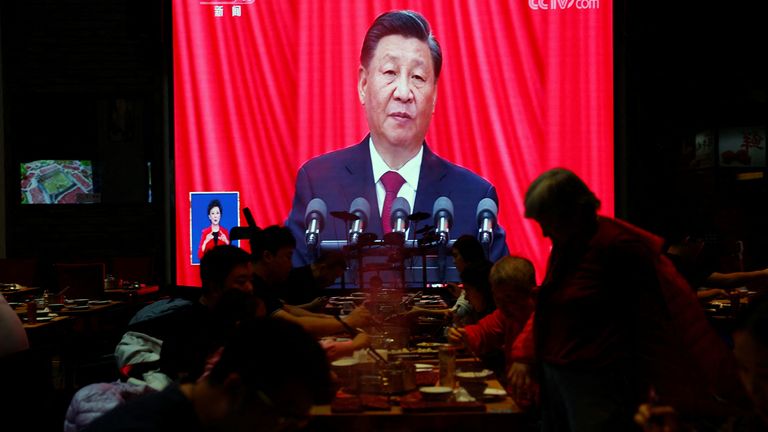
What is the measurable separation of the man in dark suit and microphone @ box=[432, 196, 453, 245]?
0.14 ft

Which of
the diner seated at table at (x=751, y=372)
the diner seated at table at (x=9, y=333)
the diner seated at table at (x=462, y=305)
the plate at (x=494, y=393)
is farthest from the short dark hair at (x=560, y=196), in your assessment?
the diner seated at table at (x=9, y=333)

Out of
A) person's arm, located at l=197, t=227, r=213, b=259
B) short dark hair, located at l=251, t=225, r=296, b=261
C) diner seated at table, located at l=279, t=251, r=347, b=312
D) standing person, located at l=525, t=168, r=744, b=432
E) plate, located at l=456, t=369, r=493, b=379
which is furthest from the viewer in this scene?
person's arm, located at l=197, t=227, r=213, b=259

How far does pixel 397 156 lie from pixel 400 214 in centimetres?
59

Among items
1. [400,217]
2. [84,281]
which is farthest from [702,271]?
[84,281]

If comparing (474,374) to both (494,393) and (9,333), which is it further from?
(9,333)

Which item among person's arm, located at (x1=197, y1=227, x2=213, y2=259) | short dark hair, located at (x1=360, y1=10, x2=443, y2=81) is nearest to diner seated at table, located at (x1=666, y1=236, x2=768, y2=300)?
short dark hair, located at (x1=360, y1=10, x2=443, y2=81)

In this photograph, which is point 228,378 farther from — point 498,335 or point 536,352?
point 498,335

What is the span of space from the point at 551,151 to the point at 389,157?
1614 mm

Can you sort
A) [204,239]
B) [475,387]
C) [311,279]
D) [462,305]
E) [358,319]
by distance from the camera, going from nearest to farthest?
[475,387], [358,319], [462,305], [311,279], [204,239]

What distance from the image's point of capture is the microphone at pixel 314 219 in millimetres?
7402

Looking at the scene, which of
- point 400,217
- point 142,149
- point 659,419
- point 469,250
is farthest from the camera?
point 142,149

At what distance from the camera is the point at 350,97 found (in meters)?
7.54

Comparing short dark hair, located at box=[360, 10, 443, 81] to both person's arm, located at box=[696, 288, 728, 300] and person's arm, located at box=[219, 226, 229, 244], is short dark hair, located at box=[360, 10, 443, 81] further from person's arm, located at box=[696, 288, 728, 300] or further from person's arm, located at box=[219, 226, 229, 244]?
person's arm, located at box=[696, 288, 728, 300]

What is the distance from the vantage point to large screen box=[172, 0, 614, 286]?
7.43 meters
